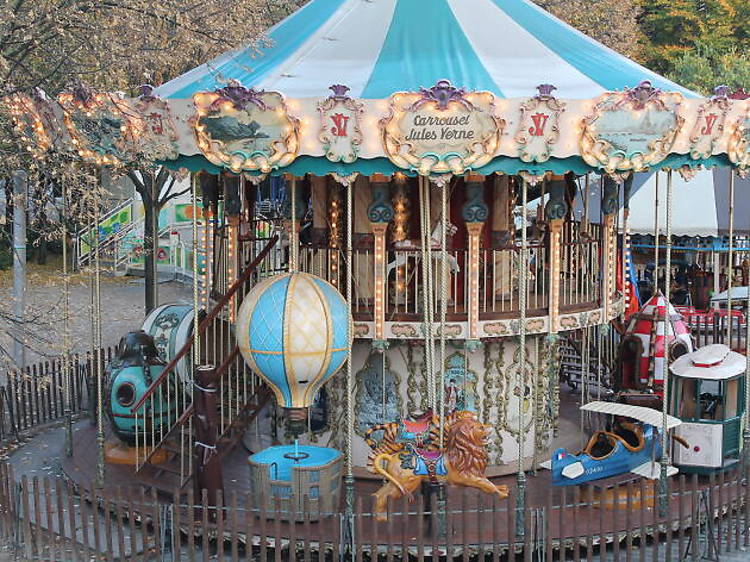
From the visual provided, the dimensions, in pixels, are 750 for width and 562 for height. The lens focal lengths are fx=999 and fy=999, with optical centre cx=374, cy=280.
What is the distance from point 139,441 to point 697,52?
36.1 meters

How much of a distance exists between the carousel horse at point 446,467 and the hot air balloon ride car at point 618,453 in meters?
0.99

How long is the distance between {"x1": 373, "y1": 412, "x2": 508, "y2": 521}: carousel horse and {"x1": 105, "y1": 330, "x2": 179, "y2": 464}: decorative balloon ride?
3633 millimetres

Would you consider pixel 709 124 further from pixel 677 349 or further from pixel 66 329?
Result: pixel 66 329

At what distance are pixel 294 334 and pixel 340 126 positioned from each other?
227 centimetres

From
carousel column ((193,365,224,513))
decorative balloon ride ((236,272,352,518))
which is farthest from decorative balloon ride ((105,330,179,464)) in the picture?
decorative balloon ride ((236,272,352,518))

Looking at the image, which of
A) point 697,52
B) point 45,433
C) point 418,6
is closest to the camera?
point 418,6

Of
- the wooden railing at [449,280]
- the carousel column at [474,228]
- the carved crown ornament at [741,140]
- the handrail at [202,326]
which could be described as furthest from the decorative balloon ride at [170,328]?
the carved crown ornament at [741,140]

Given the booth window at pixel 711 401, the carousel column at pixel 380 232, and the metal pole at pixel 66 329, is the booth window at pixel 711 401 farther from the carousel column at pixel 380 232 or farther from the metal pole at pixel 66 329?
the metal pole at pixel 66 329

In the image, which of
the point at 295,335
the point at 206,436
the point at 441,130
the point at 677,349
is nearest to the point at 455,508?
the point at 295,335

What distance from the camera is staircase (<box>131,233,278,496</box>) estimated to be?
12109 mm

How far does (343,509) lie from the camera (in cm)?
1141

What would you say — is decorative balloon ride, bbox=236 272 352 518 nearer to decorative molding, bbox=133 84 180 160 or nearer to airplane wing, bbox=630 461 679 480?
decorative molding, bbox=133 84 180 160

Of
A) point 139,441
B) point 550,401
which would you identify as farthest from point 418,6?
point 139,441

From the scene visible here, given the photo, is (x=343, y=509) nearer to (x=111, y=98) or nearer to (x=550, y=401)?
(x=550, y=401)
